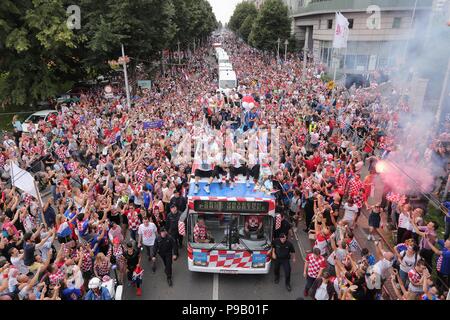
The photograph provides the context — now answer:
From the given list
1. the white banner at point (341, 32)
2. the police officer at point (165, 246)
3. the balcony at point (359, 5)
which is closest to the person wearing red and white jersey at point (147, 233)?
the police officer at point (165, 246)

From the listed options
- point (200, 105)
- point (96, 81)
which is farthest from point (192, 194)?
point (96, 81)

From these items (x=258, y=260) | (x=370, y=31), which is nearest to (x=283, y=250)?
(x=258, y=260)

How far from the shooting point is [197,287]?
8031 mm

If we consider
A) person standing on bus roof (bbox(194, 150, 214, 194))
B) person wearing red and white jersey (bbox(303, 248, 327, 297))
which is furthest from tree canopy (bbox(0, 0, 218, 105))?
person wearing red and white jersey (bbox(303, 248, 327, 297))

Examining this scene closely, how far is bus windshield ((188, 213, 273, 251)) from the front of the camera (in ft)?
24.2

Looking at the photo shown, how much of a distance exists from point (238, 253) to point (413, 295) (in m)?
3.33

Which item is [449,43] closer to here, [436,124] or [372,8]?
[436,124]

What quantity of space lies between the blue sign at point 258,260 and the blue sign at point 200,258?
1054 mm

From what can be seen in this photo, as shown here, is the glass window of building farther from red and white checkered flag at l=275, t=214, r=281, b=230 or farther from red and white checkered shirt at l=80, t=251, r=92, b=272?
red and white checkered shirt at l=80, t=251, r=92, b=272

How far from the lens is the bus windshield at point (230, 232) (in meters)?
7.38

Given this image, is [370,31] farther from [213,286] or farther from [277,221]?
[213,286]

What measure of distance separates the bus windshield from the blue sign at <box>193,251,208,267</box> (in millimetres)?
174

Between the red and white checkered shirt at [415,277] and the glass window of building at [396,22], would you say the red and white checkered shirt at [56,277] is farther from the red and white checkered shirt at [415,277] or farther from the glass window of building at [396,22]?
the glass window of building at [396,22]

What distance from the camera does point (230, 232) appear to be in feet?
24.1
